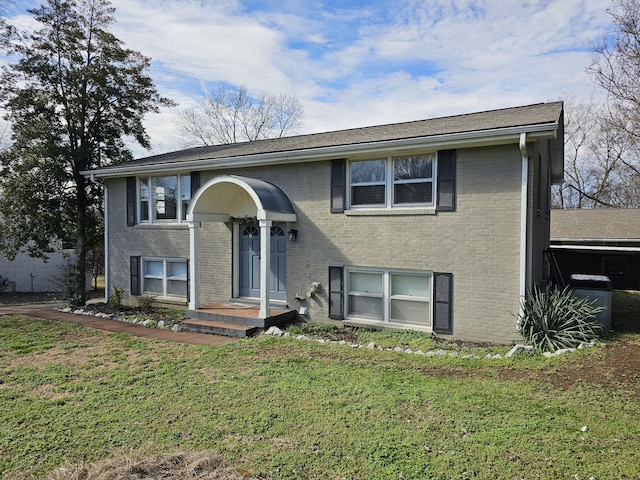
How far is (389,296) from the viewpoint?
8.98m

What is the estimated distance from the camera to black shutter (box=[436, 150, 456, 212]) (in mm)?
8156

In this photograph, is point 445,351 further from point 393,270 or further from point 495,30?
point 495,30

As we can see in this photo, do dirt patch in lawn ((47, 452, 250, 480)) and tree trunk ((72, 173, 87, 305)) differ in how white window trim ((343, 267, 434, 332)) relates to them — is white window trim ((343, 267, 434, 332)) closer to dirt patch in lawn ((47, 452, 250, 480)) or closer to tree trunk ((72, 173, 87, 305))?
dirt patch in lawn ((47, 452, 250, 480))

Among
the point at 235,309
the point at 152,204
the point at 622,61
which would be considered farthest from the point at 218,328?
the point at 622,61

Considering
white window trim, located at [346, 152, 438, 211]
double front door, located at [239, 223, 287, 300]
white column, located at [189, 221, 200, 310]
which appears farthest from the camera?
double front door, located at [239, 223, 287, 300]

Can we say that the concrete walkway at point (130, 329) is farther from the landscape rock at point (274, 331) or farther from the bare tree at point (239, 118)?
the bare tree at point (239, 118)

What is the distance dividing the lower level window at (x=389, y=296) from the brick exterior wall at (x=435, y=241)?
30 centimetres

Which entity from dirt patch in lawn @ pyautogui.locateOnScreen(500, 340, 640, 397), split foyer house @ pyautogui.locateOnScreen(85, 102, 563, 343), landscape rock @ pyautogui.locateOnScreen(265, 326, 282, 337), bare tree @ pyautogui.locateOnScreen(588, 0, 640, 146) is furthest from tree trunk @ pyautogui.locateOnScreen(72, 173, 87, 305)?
bare tree @ pyautogui.locateOnScreen(588, 0, 640, 146)

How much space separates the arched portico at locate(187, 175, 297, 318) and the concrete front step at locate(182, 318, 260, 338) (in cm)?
51

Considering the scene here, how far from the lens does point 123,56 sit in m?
14.2

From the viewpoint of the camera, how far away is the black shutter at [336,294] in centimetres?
940

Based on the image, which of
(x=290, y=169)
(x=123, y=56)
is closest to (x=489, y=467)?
(x=290, y=169)

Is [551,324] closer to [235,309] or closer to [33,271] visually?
[235,309]

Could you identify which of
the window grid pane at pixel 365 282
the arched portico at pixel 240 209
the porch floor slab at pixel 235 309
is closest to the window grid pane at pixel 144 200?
the arched portico at pixel 240 209
